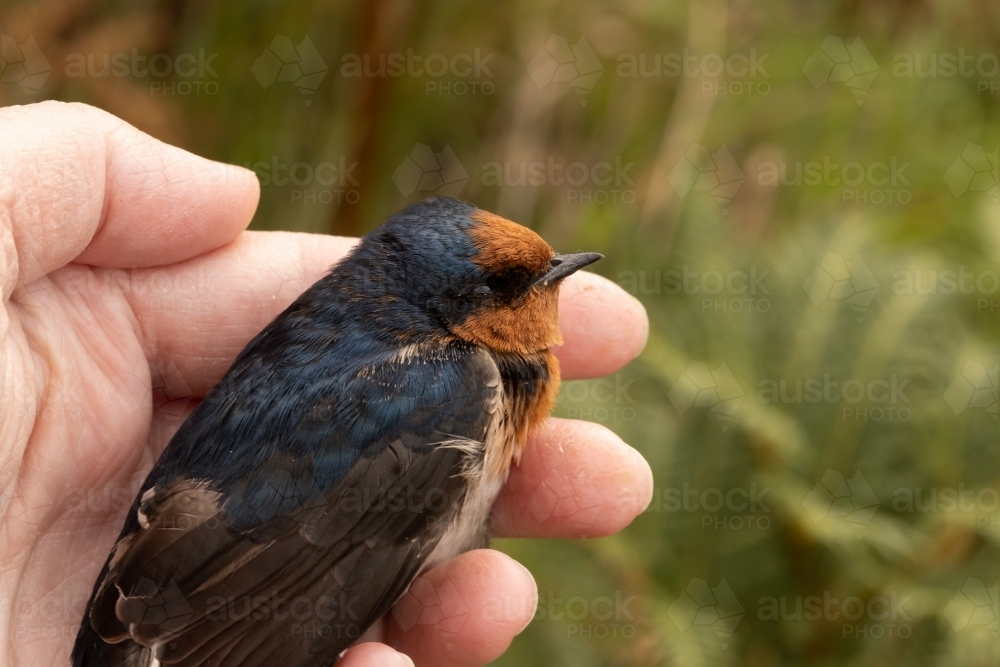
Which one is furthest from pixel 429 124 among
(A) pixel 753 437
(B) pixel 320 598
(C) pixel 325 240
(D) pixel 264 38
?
(B) pixel 320 598

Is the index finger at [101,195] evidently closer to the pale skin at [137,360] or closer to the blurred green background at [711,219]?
the pale skin at [137,360]

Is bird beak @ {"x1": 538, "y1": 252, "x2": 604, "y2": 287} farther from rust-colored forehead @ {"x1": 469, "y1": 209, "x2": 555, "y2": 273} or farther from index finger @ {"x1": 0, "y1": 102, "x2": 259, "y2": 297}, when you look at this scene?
index finger @ {"x1": 0, "y1": 102, "x2": 259, "y2": 297}

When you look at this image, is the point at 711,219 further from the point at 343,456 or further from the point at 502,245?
the point at 343,456

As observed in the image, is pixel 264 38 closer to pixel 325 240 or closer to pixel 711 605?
pixel 325 240

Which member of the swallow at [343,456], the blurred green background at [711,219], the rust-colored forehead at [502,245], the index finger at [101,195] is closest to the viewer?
the swallow at [343,456]

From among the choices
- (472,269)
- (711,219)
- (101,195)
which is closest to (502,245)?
(472,269)

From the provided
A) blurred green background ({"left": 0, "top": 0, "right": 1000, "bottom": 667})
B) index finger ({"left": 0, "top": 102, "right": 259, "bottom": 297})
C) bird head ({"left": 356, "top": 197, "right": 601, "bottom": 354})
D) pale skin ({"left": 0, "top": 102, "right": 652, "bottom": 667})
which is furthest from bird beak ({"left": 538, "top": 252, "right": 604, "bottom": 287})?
index finger ({"left": 0, "top": 102, "right": 259, "bottom": 297})

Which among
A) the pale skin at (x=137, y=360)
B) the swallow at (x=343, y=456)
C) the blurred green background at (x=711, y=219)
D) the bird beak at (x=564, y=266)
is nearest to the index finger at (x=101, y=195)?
the pale skin at (x=137, y=360)

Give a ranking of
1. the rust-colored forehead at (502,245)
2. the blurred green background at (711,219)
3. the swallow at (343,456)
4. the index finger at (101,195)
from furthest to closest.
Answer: the blurred green background at (711,219)
the rust-colored forehead at (502,245)
the index finger at (101,195)
the swallow at (343,456)
